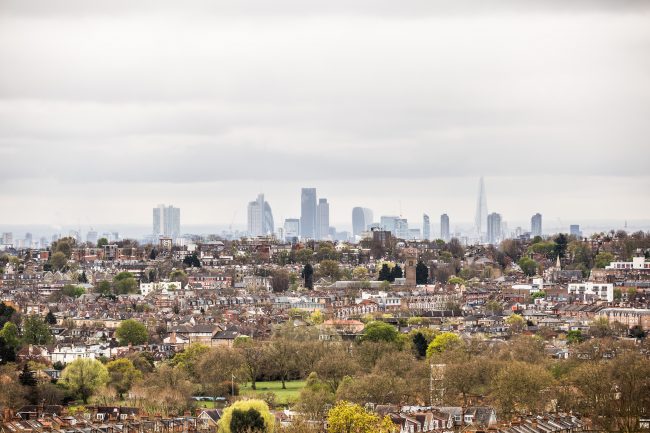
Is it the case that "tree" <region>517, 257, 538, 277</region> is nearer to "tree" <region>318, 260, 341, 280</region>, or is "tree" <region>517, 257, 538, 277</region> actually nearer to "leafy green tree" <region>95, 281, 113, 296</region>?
"tree" <region>318, 260, 341, 280</region>

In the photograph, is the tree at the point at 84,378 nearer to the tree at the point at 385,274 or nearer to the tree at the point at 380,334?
the tree at the point at 380,334

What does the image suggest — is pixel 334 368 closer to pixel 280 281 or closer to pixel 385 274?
pixel 280 281

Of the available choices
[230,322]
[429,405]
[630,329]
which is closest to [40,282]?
[230,322]

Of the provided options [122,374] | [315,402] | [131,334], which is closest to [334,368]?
[122,374]

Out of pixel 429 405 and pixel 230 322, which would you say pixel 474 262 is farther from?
pixel 429 405

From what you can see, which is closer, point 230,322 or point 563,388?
point 563,388

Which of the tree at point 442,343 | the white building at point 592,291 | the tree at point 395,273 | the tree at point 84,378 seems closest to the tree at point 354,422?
the tree at point 84,378

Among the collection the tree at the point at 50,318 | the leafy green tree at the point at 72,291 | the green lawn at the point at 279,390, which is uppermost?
the leafy green tree at the point at 72,291
